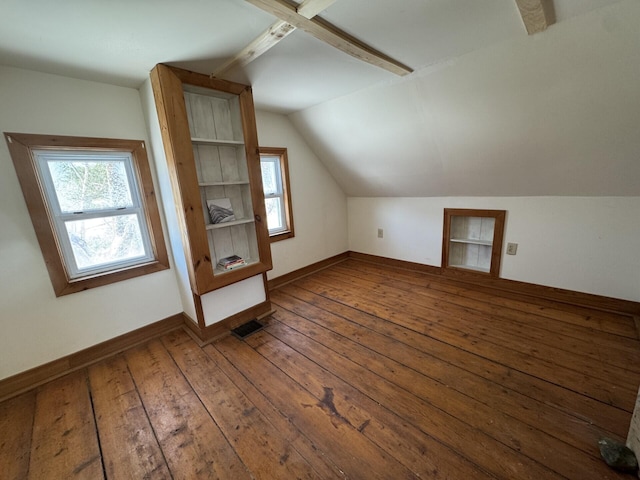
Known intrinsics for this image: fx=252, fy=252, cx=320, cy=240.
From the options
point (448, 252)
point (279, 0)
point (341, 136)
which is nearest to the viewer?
point (279, 0)

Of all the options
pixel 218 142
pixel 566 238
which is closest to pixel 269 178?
pixel 218 142

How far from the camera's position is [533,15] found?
51.3 inches

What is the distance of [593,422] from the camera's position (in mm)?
1336

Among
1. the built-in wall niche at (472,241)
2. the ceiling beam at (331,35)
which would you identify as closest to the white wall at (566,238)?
the built-in wall niche at (472,241)

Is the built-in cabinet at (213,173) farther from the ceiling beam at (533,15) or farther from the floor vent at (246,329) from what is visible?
the ceiling beam at (533,15)

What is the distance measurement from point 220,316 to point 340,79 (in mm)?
2324

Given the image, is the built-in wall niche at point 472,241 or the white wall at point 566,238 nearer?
the white wall at point 566,238

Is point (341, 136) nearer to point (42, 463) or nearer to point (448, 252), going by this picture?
point (448, 252)

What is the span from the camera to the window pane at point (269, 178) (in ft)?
10.4

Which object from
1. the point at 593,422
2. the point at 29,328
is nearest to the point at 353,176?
the point at 593,422

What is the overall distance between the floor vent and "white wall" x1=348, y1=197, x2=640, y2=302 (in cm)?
239

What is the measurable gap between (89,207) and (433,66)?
286 cm

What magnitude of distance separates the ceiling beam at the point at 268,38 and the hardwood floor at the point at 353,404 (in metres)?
2.12

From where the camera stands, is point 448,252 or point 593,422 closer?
point 593,422
